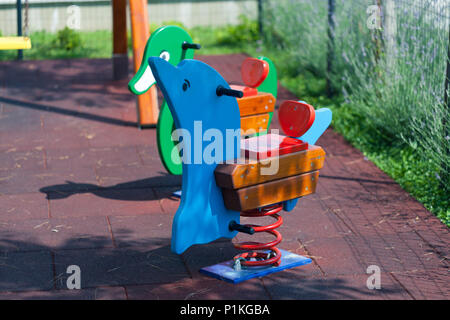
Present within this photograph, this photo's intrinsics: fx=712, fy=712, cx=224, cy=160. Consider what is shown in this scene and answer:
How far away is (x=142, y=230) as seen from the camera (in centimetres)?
527

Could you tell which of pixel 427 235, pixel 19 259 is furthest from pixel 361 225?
pixel 19 259

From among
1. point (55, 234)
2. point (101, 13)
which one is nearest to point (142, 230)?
point (55, 234)

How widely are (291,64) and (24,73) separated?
4.05m

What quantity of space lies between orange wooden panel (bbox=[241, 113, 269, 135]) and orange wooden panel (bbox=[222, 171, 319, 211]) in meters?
1.25

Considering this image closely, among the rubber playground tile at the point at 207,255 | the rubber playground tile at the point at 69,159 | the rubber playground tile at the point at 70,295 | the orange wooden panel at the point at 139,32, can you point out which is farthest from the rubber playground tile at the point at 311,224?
the orange wooden panel at the point at 139,32

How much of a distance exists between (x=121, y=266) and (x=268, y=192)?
110 centimetres

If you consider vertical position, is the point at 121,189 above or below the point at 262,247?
below

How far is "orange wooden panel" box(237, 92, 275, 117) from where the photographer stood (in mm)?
5661

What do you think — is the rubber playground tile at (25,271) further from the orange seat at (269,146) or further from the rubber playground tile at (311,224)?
the rubber playground tile at (311,224)

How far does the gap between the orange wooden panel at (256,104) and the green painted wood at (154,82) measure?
60 centimetres

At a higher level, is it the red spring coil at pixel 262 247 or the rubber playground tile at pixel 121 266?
the red spring coil at pixel 262 247

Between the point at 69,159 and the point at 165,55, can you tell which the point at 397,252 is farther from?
the point at 69,159

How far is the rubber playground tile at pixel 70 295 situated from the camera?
415cm

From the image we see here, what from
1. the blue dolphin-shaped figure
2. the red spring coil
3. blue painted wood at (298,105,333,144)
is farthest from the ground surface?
blue painted wood at (298,105,333,144)
